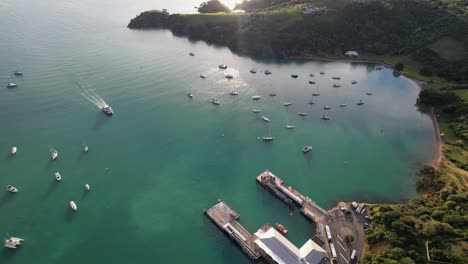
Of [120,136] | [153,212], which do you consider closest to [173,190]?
[153,212]

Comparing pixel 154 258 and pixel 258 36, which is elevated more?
pixel 258 36

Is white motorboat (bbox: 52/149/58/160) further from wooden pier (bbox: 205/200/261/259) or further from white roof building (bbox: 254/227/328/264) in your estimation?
white roof building (bbox: 254/227/328/264)

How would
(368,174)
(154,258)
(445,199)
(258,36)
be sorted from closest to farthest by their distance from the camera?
(154,258), (445,199), (368,174), (258,36)

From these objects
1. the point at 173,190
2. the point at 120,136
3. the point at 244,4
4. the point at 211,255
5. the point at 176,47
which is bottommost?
the point at 211,255

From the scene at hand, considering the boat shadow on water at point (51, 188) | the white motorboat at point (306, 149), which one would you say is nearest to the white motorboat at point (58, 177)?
the boat shadow on water at point (51, 188)

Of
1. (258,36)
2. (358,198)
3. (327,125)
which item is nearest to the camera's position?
(358,198)

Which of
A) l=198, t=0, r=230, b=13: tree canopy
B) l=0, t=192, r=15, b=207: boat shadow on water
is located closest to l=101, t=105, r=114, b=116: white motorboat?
l=0, t=192, r=15, b=207: boat shadow on water

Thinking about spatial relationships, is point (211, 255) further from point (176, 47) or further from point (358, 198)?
point (176, 47)

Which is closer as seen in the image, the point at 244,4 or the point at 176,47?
the point at 176,47
